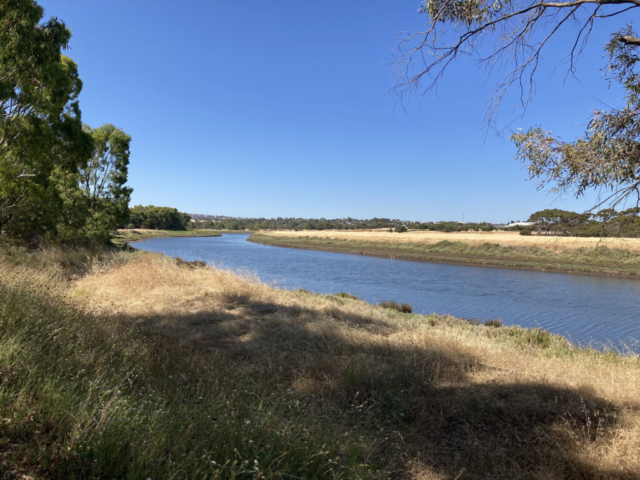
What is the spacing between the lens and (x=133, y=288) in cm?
994

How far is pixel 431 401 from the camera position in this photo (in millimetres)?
4258

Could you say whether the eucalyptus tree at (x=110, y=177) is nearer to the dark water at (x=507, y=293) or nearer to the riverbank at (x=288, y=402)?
the dark water at (x=507, y=293)

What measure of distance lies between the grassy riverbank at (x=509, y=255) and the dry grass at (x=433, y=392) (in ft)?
72.8

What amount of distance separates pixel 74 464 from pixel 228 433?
95 cm

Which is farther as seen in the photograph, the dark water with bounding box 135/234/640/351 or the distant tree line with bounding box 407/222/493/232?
the distant tree line with bounding box 407/222/493/232

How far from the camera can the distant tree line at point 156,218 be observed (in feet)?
355

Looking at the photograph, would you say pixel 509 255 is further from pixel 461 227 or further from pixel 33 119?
pixel 461 227

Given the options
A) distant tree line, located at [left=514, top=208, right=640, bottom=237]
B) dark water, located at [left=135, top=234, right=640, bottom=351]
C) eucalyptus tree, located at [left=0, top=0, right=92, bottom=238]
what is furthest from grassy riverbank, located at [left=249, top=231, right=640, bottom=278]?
eucalyptus tree, located at [left=0, top=0, right=92, bottom=238]

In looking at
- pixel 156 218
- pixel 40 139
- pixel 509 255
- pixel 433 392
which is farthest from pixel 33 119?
pixel 156 218

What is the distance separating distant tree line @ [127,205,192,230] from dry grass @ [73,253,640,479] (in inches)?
4253

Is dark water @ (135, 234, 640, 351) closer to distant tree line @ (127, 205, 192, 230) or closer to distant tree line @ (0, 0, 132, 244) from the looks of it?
distant tree line @ (0, 0, 132, 244)

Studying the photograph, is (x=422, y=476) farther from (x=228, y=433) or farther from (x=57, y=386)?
(x=57, y=386)

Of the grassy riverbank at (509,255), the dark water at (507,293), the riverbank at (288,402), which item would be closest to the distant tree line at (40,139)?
the riverbank at (288,402)

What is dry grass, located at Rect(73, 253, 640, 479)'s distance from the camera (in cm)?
324
